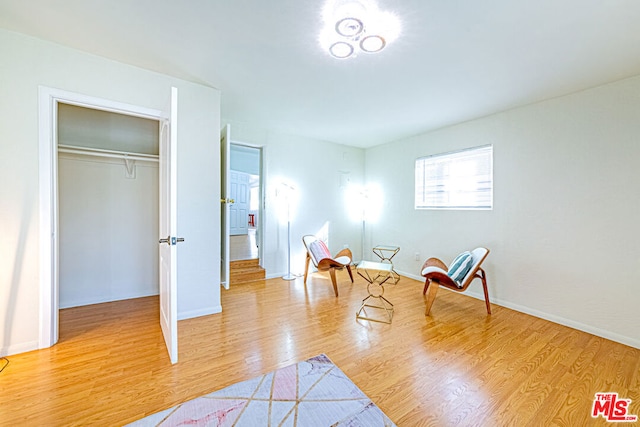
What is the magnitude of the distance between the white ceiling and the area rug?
2521 mm

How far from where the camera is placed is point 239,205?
7004 millimetres

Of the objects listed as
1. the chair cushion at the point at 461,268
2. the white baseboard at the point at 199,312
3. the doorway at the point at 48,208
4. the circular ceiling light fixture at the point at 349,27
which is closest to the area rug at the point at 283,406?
the doorway at the point at 48,208

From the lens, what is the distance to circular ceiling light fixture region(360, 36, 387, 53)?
1882mm

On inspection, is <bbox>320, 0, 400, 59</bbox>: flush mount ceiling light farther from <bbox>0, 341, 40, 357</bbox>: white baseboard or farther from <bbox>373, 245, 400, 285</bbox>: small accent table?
<bbox>0, 341, 40, 357</bbox>: white baseboard

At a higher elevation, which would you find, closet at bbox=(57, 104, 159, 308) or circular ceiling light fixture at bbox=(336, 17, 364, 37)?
circular ceiling light fixture at bbox=(336, 17, 364, 37)

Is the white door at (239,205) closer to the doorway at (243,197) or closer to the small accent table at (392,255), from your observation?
the doorway at (243,197)

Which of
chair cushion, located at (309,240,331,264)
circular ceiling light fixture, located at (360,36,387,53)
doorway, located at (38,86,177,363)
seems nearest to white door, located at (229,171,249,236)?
chair cushion, located at (309,240,331,264)

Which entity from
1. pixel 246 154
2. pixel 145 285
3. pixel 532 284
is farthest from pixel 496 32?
pixel 246 154

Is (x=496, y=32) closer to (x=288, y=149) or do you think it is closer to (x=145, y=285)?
(x=288, y=149)

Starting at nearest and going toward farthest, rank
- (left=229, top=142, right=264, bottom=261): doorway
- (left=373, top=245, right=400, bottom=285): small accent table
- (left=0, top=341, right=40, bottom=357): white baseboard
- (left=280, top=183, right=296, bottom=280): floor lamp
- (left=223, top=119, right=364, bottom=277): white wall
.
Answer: (left=0, top=341, right=40, bottom=357): white baseboard < (left=373, top=245, right=400, bottom=285): small accent table < (left=223, top=119, right=364, bottom=277): white wall < (left=280, top=183, right=296, bottom=280): floor lamp < (left=229, top=142, right=264, bottom=261): doorway

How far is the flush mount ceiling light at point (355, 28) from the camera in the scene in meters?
1.62

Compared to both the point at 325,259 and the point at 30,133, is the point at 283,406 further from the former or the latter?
the point at 30,133

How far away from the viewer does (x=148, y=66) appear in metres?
2.43

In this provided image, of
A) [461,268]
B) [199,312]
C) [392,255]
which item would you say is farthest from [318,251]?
[461,268]
